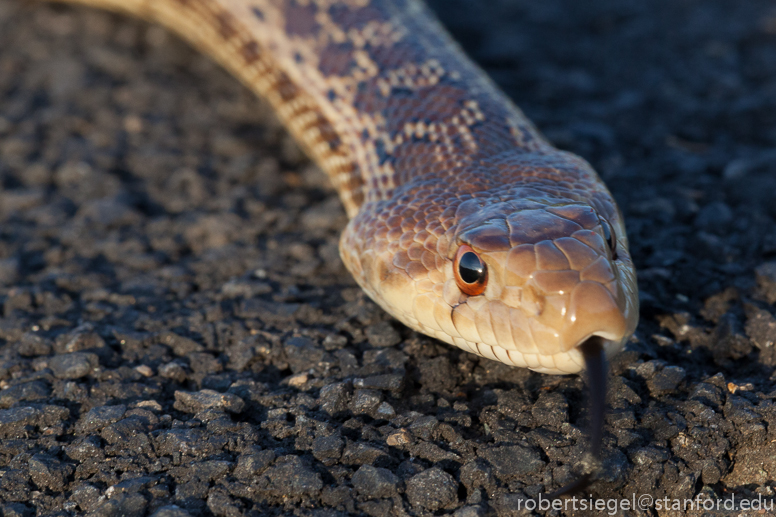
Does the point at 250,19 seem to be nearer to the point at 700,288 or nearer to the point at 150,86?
the point at 150,86

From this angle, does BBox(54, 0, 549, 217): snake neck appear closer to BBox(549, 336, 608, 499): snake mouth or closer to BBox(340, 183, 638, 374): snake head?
BBox(340, 183, 638, 374): snake head

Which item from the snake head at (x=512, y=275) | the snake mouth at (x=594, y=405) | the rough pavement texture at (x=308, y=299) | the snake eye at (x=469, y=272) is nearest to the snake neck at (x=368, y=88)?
the rough pavement texture at (x=308, y=299)

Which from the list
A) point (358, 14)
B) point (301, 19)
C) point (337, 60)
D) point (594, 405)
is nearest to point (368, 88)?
point (337, 60)

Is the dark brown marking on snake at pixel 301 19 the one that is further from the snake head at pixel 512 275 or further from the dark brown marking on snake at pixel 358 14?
the snake head at pixel 512 275

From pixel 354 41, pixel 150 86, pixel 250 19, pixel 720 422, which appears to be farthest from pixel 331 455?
pixel 150 86

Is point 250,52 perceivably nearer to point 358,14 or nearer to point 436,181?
point 358,14

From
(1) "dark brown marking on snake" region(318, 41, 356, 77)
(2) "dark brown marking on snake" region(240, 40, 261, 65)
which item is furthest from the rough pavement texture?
(1) "dark brown marking on snake" region(318, 41, 356, 77)
